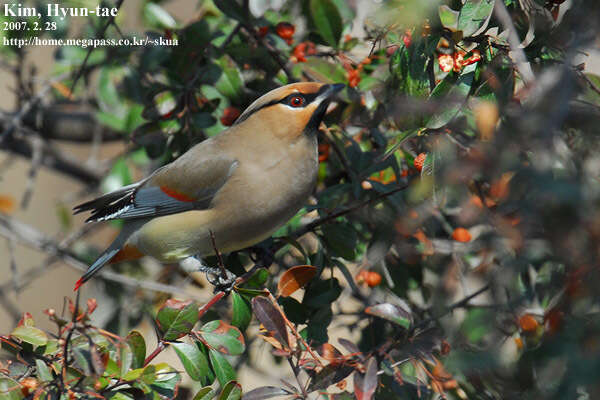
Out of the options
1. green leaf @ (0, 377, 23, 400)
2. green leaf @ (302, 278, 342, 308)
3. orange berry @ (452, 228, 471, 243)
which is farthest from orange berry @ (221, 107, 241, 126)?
green leaf @ (0, 377, 23, 400)

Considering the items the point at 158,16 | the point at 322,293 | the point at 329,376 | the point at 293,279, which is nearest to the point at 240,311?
the point at 293,279

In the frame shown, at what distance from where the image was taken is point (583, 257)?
1.05m

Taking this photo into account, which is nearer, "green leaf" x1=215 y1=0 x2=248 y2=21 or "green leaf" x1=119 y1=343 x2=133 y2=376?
"green leaf" x1=119 y1=343 x2=133 y2=376

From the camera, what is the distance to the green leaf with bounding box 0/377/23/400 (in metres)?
1.81

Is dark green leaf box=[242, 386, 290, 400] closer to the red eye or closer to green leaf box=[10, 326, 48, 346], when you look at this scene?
green leaf box=[10, 326, 48, 346]

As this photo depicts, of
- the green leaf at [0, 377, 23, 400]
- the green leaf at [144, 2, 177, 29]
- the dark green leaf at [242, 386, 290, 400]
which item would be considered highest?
the green leaf at [144, 2, 177, 29]

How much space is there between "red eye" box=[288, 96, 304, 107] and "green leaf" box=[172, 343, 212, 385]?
3.81 ft

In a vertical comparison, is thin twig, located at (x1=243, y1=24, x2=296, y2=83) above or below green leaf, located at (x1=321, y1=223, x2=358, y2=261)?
above

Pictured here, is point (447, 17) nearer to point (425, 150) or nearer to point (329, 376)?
point (425, 150)

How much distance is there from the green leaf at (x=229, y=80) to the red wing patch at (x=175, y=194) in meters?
0.48

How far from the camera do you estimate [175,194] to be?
3.11 metres

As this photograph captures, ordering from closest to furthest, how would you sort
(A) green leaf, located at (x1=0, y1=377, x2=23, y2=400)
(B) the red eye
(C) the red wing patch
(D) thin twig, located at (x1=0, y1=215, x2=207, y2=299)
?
(A) green leaf, located at (x1=0, y1=377, x2=23, y2=400), (B) the red eye, (C) the red wing patch, (D) thin twig, located at (x1=0, y1=215, x2=207, y2=299)

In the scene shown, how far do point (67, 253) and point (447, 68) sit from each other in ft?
8.46

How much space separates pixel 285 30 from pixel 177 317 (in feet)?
4.87
